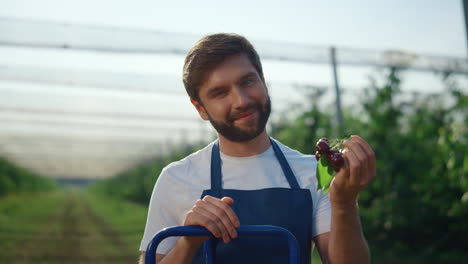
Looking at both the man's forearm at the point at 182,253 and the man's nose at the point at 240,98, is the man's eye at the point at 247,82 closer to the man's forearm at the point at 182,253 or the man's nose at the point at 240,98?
the man's nose at the point at 240,98

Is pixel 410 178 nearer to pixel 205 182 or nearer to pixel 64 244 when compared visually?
pixel 64 244

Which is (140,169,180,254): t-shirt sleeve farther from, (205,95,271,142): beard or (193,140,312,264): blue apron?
(205,95,271,142): beard

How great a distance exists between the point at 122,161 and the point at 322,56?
2209 cm

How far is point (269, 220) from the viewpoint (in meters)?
1.63

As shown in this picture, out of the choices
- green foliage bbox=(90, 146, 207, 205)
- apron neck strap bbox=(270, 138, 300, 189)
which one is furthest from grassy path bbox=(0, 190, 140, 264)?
apron neck strap bbox=(270, 138, 300, 189)

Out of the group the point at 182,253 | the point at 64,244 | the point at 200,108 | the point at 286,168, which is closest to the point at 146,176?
the point at 64,244

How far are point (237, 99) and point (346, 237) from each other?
53 centimetres

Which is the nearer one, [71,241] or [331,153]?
[331,153]

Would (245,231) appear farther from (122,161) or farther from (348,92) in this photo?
(122,161)

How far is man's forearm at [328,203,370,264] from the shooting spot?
1.38 meters

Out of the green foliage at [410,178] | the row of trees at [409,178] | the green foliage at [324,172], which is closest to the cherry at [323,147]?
the green foliage at [324,172]

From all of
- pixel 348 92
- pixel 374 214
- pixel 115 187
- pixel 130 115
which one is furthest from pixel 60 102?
pixel 115 187

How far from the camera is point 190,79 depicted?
1.75 meters

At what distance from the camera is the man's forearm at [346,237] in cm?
138
